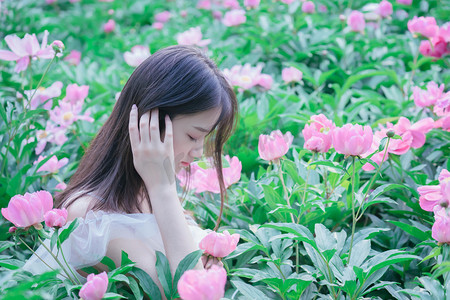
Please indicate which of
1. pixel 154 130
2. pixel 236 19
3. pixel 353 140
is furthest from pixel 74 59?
pixel 353 140

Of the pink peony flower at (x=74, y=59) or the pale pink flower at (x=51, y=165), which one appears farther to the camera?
the pink peony flower at (x=74, y=59)

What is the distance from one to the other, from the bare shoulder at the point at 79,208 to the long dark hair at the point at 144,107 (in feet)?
0.04

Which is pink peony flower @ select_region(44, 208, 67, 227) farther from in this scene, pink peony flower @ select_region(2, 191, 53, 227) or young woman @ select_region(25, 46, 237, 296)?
young woman @ select_region(25, 46, 237, 296)

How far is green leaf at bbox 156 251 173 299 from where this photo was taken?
1061 mm

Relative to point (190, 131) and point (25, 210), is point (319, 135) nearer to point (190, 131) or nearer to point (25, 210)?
point (190, 131)

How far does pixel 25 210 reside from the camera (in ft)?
3.39

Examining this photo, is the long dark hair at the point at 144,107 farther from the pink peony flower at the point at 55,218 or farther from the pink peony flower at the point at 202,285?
the pink peony flower at the point at 202,285

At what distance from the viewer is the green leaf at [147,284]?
108 centimetres

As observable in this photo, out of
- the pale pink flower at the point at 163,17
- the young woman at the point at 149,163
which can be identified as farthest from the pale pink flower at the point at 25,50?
the pale pink flower at the point at 163,17

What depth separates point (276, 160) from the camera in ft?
4.39

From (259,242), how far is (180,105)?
1.29ft

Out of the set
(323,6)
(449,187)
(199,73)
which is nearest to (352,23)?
(323,6)

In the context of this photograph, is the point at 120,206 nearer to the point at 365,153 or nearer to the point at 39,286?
the point at 39,286

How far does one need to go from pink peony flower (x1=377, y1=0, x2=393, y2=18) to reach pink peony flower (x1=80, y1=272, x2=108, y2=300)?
2.23m
